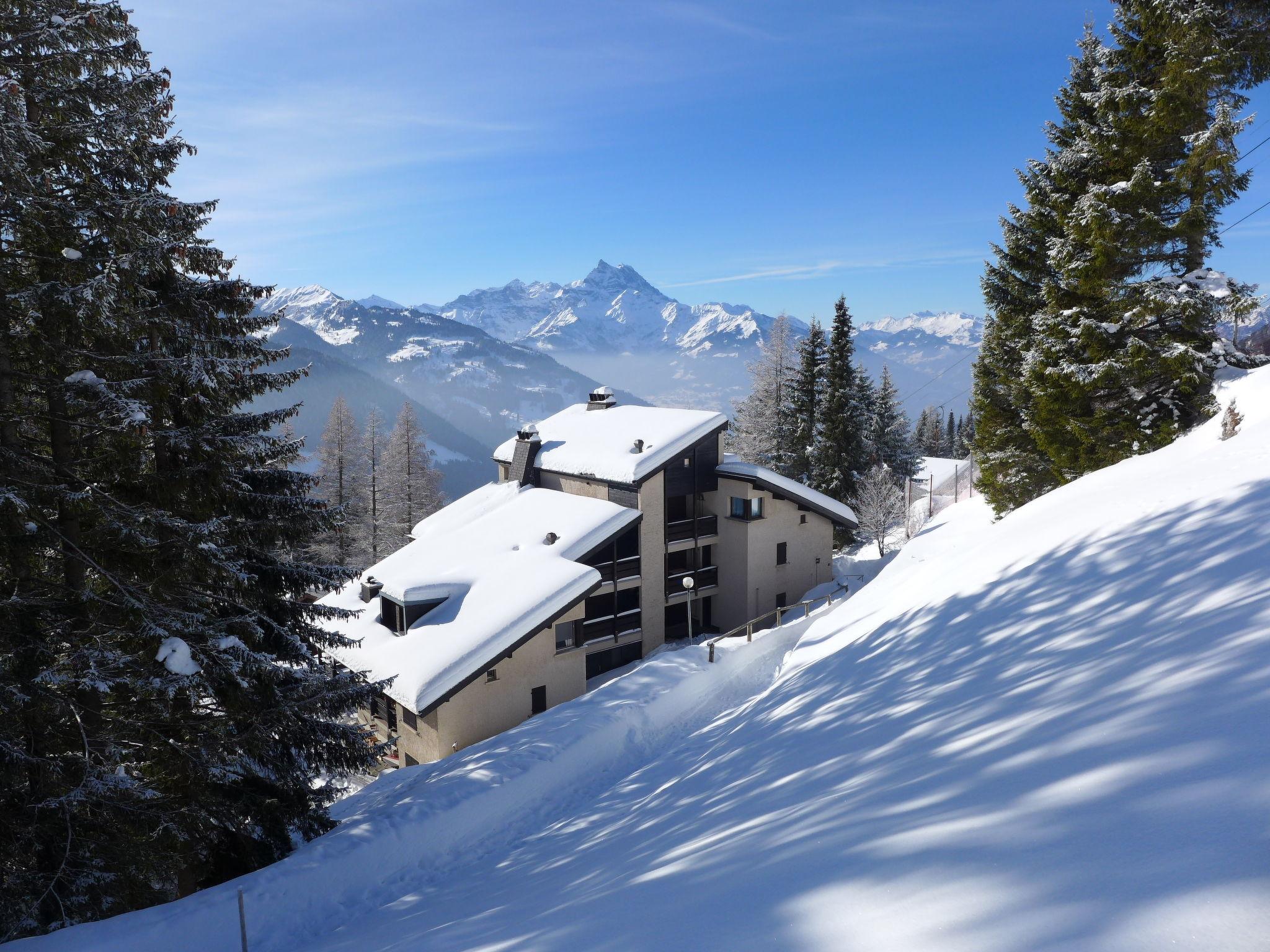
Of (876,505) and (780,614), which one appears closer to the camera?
(780,614)

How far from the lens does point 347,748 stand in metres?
11.5

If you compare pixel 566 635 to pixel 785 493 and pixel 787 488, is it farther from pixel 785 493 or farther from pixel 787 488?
pixel 787 488

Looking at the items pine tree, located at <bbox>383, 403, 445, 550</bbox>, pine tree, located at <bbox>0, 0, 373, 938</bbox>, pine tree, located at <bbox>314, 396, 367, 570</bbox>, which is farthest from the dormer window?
pine tree, located at <bbox>383, 403, 445, 550</bbox>

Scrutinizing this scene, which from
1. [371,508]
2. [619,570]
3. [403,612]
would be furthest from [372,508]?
[619,570]

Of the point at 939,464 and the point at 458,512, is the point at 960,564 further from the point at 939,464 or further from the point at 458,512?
the point at 939,464

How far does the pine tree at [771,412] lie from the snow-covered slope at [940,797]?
25081 mm

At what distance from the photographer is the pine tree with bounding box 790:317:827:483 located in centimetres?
3766

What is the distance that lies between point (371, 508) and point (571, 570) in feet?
80.8

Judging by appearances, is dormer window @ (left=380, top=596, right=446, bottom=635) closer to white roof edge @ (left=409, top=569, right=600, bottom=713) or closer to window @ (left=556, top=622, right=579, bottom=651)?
white roof edge @ (left=409, top=569, right=600, bottom=713)

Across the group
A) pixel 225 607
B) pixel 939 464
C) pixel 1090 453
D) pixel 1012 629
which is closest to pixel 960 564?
pixel 1012 629

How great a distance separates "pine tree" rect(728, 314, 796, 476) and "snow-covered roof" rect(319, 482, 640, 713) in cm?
1697

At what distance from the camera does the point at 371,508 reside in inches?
1617

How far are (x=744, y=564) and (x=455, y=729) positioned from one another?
13.6 meters

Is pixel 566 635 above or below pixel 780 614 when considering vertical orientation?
above
